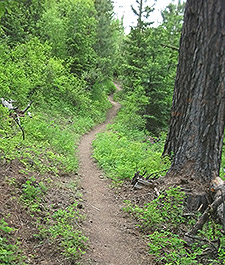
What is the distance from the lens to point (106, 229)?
4641mm

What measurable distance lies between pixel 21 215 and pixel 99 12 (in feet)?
71.6

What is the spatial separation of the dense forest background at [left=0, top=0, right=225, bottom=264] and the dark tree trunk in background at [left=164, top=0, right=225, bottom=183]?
94cm

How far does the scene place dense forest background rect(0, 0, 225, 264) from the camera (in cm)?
397

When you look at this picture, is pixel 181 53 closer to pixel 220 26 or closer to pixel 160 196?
pixel 220 26

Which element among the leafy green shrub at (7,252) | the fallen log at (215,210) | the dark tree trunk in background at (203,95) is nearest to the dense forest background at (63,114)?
the leafy green shrub at (7,252)

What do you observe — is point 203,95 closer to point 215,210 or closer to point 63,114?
point 215,210

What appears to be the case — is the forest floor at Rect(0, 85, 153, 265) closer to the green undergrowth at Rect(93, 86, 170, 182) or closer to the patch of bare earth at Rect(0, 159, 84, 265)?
the patch of bare earth at Rect(0, 159, 84, 265)

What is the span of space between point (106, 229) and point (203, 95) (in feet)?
10.6

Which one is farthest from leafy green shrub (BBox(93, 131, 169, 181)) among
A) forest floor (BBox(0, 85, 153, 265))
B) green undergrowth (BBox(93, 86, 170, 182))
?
forest floor (BBox(0, 85, 153, 265))

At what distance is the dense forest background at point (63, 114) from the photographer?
397cm

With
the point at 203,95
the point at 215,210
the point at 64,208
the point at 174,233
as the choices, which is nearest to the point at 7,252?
the point at 64,208

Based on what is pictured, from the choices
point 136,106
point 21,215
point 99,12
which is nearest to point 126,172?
point 21,215

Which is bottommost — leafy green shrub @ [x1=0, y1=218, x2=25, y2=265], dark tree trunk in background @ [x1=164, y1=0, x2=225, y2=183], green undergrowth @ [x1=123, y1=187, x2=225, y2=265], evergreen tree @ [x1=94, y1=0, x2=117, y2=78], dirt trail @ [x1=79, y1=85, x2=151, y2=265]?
dirt trail @ [x1=79, y1=85, x2=151, y2=265]

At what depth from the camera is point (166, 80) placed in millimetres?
13492
